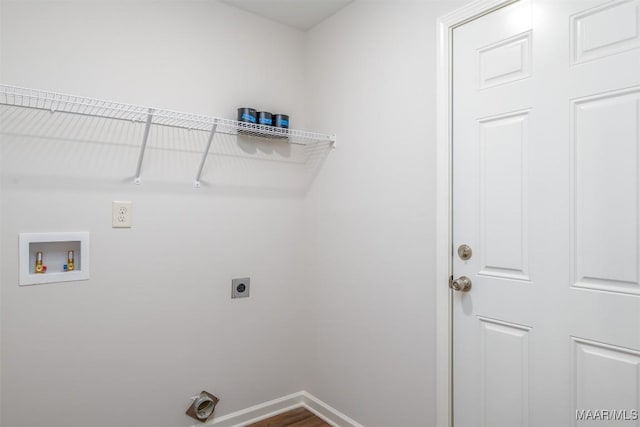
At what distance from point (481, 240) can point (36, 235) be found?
1.80 metres

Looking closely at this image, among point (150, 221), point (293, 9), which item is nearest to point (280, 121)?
point (293, 9)

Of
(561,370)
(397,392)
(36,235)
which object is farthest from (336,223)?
(36,235)

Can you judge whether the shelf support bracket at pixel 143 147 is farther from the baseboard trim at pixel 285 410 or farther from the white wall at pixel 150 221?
the baseboard trim at pixel 285 410

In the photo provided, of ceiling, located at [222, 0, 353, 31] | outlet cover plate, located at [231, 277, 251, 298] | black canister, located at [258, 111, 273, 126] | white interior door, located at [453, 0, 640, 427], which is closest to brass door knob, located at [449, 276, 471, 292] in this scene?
white interior door, located at [453, 0, 640, 427]

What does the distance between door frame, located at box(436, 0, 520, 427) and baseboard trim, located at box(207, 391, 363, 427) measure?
2.08 feet

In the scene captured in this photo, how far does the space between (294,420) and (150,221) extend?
1.37m

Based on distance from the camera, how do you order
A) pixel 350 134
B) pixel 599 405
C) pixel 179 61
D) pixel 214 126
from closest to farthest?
pixel 599 405 < pixel 214 126 < pixel 179 61 < pixel 350 134

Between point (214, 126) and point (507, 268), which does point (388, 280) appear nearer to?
point (507, 268)

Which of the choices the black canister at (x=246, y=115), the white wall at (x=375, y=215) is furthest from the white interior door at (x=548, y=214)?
the black canister at (x=246, y=115)

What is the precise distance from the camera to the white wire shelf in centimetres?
151

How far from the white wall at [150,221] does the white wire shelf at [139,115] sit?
52mm

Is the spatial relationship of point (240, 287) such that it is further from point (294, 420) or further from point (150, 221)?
point (294, 420)

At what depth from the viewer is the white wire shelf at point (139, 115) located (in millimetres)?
1514

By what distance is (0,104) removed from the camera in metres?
1.49
